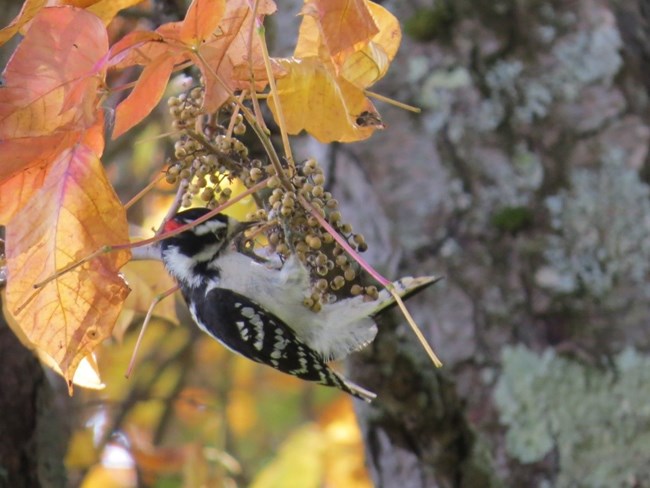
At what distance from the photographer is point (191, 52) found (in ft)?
5.30

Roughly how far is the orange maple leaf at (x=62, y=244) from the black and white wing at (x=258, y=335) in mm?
1082

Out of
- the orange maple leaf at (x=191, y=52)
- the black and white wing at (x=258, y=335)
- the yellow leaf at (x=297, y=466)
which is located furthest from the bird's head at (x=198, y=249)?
the yellow leaf at (x=297, y=466)

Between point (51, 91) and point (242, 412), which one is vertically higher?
point (51, 91)

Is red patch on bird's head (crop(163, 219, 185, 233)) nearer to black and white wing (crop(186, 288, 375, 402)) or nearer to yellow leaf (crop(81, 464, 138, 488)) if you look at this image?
black and white wing (crop(186, 288, 375, 402))

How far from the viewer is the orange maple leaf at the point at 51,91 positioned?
160 cm

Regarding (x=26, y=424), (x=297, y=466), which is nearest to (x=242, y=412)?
(x=297, y=466)

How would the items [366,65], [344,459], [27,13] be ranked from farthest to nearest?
[344,459]
[366,65]
[27,13]

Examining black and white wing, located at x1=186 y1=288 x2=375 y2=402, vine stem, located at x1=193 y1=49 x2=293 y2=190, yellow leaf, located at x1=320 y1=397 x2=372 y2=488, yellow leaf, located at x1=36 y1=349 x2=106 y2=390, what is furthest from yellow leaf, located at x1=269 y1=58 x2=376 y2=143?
yellow leaf, located at x1=320 y1=397 x2=372 y2=488

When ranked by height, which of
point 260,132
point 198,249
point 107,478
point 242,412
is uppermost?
point 260,132

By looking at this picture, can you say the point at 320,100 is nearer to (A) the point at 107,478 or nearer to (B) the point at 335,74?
(B) the point at 335,74

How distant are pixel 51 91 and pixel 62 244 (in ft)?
0.91

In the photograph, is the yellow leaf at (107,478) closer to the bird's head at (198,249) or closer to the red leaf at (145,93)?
the bird's head at (198,249)

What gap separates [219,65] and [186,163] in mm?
208

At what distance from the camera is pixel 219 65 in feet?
5.38
